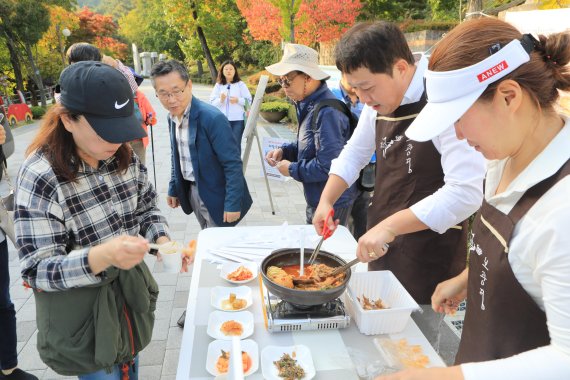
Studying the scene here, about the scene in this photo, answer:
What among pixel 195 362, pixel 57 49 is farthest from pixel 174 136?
pixel 57 49

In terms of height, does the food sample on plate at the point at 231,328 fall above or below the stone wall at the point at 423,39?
below

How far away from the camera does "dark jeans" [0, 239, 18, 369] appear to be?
7.23 ft

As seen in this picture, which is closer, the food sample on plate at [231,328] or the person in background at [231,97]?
the food sample on plate at [231,328]

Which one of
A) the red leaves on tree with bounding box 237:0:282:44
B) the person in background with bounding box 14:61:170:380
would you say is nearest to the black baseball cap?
the person in background with bounding box 14:61:170:380

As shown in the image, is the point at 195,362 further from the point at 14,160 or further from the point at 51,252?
the point at 14,160

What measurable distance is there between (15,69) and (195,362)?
18.3 m

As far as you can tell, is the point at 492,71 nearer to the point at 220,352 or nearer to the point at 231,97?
the point at 220,352

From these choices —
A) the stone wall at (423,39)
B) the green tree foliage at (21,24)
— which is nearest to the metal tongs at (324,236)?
the stone wall at (423,39)

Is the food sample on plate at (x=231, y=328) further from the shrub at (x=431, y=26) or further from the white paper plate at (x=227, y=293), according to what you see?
the shrub at (x=431, y=26)

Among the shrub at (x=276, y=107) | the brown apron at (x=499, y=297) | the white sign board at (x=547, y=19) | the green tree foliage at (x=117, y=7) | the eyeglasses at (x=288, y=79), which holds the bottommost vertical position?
the shrub at (x=276, y=107)

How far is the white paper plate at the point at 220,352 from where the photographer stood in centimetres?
132

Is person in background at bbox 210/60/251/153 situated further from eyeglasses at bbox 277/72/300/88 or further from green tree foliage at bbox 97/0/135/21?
green tree foliage at bbox 97/0/135/21

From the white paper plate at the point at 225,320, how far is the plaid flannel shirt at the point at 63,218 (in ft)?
1.56

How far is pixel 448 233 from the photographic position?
6.33ft
